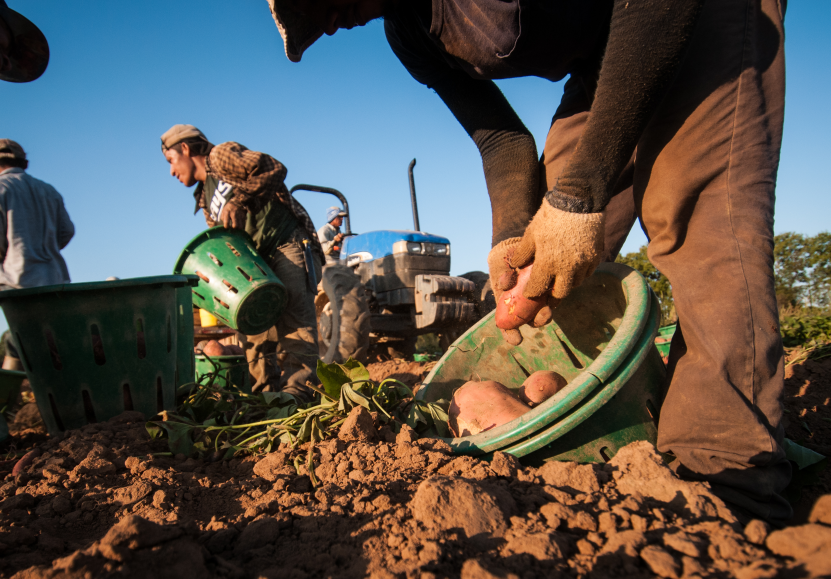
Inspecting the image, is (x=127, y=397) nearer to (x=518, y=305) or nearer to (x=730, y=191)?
(x=518, y=305)

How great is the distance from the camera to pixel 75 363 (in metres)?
2.00

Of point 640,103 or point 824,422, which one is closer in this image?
point 640,103

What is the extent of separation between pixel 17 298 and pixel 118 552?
5.69 feet

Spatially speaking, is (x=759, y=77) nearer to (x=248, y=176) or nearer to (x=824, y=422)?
(x=824, y=422)

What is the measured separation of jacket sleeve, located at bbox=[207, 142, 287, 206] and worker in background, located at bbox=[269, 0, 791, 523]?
219 cm

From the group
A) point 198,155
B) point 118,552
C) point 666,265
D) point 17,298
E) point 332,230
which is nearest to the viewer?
point 118,552

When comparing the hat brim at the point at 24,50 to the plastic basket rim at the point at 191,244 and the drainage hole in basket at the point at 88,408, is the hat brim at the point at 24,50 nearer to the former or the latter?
the plastic basket rim at the point at 191,244

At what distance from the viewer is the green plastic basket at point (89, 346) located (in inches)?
78.1

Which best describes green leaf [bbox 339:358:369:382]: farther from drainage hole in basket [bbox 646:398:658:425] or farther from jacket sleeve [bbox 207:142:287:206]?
jacket sleeve [bbox 207:142:287:206]

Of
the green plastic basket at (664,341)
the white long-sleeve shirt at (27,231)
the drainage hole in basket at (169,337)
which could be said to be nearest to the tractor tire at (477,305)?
the green plastic basket at (664,341)

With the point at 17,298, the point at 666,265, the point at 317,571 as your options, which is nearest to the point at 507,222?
the point at 666,265

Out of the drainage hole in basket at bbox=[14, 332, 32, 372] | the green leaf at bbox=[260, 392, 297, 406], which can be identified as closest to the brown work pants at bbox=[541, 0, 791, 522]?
the green leaf at bbox=[260, 392, 297, 406]

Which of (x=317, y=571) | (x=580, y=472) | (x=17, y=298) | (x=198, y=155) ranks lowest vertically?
(x=317, y=571)

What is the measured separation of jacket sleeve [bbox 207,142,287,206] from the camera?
3516 millimetres
